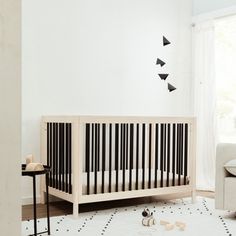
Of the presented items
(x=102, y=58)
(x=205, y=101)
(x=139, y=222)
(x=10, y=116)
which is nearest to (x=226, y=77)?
(x=205, y=101)

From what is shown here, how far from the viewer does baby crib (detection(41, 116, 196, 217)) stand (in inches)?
113

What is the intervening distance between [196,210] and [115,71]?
5.02ft

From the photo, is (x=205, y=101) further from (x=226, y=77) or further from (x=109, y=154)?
(x=109, y=154)

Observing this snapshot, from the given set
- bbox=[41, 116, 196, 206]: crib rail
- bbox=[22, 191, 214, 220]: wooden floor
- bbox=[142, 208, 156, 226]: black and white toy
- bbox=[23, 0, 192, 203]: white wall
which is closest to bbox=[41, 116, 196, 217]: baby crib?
bbox=[41, 116, 196, 206]: crib rail

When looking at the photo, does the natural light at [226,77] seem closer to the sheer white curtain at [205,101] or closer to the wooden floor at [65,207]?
the sheer white curtain at [205,101]

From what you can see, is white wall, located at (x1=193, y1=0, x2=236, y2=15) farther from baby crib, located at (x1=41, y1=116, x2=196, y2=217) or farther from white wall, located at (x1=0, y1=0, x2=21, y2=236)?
white wall, located at (x1=0, y1=0, x2=21, y2=236)

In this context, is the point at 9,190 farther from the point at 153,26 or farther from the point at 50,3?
the point at 153,26

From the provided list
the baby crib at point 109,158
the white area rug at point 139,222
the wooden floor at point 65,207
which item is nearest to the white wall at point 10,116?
the white area rug at point 139,222

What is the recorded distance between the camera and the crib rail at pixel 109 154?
2881mm

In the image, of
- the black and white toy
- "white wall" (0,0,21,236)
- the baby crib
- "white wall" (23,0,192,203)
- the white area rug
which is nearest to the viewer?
"white wall" (0,0,21,236)

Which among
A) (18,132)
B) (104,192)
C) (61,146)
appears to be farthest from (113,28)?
(18,132)

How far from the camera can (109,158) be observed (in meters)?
3.06

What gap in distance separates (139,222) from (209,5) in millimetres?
2594

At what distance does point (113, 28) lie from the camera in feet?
12.6
